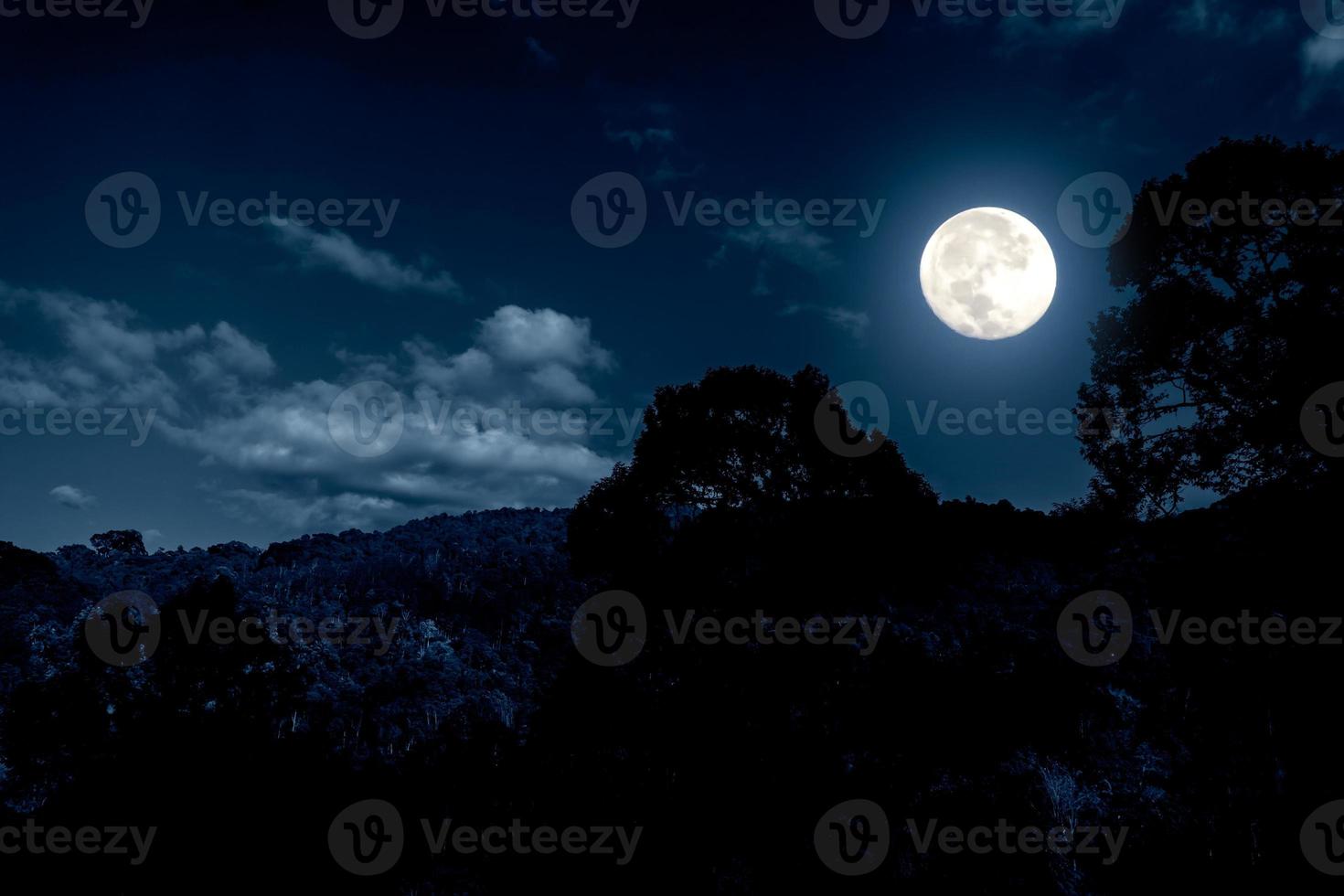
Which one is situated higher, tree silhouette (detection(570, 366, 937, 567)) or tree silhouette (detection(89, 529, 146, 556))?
tree silhouette (detection(570, 366, 937, 567))

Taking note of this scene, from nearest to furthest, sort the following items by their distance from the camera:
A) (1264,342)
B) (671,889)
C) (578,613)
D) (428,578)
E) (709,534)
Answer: (671,889) < (1264,342) < (709,534) < (578,613) < (428,578)

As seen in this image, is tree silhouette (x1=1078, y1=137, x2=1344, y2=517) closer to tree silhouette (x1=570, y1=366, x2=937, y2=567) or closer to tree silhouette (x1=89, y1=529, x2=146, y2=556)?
tree silhouette (x1=570, y1=366, x2=937, y2=567)

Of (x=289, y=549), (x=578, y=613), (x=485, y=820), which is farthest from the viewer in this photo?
(x=289, y=549)

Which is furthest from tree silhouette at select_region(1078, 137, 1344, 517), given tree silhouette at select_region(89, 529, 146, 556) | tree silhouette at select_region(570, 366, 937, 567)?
tree silhouette at select_region(89, 529, 146, 556)

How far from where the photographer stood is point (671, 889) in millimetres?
13734

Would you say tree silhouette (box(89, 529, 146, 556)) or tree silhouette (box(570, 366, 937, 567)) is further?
tree silhouette (box(89, 529, 146, 556))

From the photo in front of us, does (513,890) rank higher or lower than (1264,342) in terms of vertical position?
lower

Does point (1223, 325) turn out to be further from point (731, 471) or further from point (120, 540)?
point (120, 540)

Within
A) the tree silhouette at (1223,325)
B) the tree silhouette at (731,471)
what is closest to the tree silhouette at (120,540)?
the tree silhouette at (731,471)

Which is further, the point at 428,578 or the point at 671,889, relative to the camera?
the point at 428,578

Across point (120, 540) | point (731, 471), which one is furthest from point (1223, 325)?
point (120, 540)


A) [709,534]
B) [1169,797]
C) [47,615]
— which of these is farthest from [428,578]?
[1169,797]

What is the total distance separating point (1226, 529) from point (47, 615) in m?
42.2

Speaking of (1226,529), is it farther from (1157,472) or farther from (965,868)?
(965,868)
